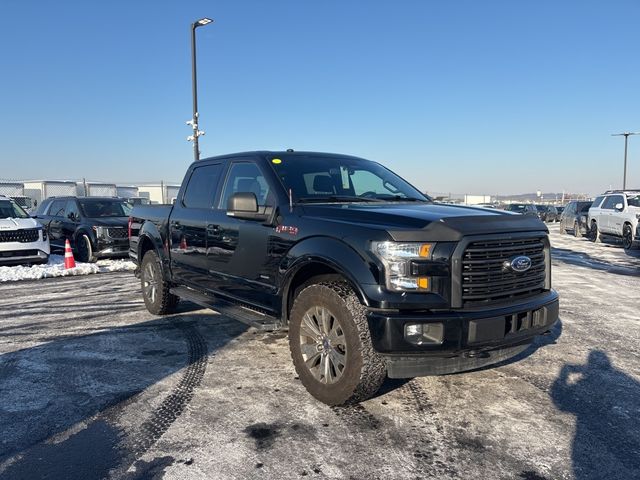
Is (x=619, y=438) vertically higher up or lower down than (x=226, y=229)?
lower down

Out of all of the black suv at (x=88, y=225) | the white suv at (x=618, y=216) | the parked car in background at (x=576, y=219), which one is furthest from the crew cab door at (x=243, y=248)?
the parked car in background at (x=576, y=219)

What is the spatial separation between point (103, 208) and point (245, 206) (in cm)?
1006

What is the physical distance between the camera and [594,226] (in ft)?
60.6

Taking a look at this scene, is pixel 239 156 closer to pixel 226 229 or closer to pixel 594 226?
pixel 226 229

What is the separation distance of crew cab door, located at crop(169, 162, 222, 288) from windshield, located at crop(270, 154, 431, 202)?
1080 mm

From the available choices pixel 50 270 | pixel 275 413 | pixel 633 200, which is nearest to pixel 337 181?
pixel 275 413

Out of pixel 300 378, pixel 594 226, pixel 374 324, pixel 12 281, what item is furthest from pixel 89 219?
pixel 594 226

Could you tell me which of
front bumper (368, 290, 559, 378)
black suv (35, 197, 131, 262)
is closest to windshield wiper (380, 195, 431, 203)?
front bumper (368, 290, 559, 378)

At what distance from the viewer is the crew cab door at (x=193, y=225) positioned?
529 cm

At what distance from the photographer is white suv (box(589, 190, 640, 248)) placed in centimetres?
1511

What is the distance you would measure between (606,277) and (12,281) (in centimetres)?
1165

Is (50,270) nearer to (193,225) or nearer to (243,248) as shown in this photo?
(193,225)

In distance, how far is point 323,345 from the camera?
145 inches

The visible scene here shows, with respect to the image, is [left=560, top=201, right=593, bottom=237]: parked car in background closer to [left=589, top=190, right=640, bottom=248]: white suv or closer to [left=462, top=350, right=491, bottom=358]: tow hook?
[left=589, top=190, right=640, bottom=248]: white suv
